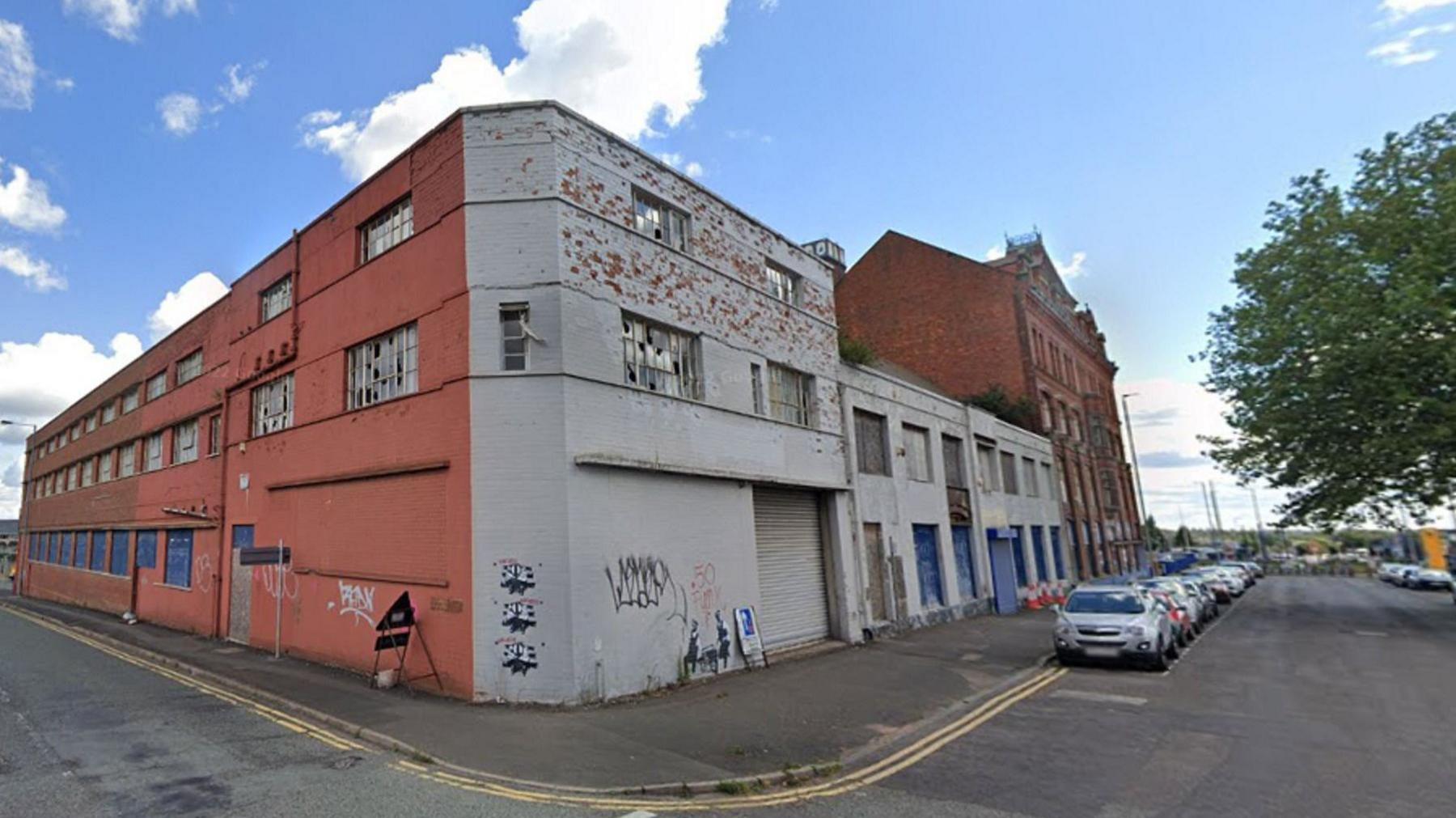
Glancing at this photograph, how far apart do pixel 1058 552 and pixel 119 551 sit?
38296mm

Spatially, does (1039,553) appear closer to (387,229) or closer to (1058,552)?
(1058,552)

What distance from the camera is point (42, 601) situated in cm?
3155

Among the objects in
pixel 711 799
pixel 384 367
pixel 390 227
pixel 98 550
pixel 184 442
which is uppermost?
pixel 390 227

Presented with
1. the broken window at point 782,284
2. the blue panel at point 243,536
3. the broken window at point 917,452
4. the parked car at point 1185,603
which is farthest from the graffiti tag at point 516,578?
the parked car at point 1185,603

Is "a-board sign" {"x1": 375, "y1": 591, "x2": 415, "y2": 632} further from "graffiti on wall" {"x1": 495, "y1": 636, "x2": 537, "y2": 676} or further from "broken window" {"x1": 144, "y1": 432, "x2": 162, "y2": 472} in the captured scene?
"broken window" {"x1": 144, "y1": 432, "x2": 162, "y2": 472}

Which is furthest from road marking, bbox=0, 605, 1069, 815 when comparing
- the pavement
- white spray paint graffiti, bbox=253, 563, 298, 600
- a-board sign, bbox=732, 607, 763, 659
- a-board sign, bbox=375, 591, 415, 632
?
a-board sign, bbox=732, 607, 763, 659

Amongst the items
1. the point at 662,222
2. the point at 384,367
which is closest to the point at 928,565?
the point at 662,222

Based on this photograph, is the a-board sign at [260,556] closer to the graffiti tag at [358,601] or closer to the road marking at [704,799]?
the graffiti tag at [358,601]

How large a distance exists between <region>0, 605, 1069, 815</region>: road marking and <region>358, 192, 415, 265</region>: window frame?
8.11m

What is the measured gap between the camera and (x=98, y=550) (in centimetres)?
2736

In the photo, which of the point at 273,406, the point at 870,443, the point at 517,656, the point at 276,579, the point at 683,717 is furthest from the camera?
the point at 870,443

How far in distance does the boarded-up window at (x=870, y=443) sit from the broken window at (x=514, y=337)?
32.7ft

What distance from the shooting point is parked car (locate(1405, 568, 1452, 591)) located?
38.7 m

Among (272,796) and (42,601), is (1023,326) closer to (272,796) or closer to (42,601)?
(272,796)
